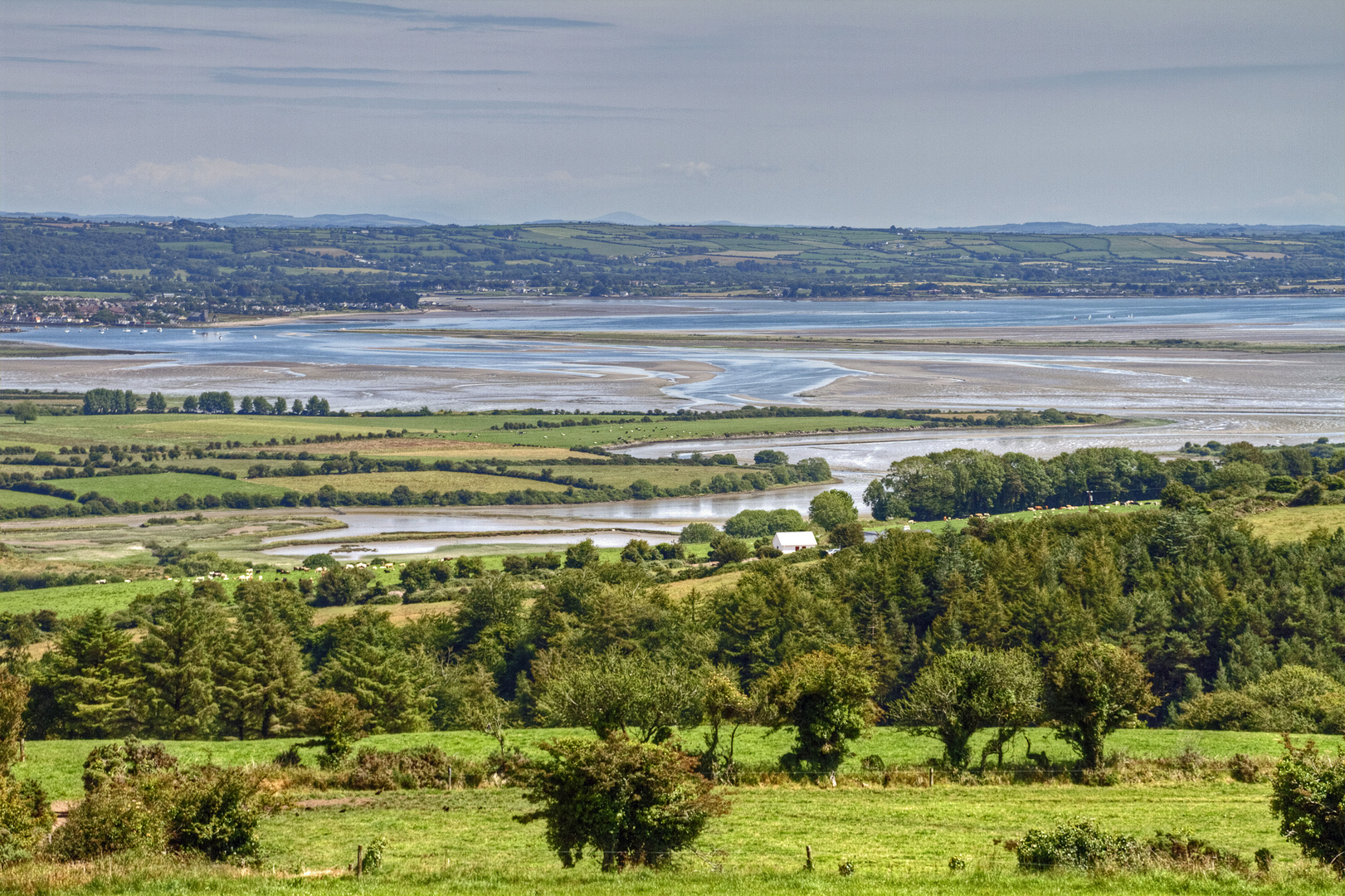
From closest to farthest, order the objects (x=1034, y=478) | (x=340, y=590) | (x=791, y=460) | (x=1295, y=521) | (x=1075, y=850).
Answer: (x=1075, y=850)
(x=1295, y=521)
(x=340, y=590)
(x=1034, y=478)
(x=791, y=460)

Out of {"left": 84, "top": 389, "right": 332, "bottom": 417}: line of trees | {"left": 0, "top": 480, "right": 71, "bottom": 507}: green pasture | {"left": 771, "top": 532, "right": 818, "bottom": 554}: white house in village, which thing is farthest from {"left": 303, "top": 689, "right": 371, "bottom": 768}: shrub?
{"left": 84, "top": 389, "right": 332, "bottom": 417}: line of trees

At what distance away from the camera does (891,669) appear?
44031 millimetres

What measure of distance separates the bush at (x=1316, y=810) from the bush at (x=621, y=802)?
319 inches

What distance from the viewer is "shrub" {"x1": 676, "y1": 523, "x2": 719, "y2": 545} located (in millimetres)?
69675

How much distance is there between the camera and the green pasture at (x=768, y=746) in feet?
94.5

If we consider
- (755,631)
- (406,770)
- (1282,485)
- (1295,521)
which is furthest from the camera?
(1282,485)

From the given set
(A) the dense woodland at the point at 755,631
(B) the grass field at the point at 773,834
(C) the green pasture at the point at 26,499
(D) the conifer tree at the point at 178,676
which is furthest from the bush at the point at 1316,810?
(C) the green pasture at the point at 26,499

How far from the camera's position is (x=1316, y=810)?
17.6m

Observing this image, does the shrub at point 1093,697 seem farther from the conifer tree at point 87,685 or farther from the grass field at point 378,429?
the grass field at point 378,429

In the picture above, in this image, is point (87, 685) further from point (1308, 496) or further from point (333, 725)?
point (1308, 496)

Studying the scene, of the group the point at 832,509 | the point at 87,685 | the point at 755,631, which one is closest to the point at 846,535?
the point at 832,509

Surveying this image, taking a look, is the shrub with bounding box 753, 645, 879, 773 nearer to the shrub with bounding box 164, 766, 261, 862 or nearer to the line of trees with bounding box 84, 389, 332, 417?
Result: the shrub with bounding box 164, 766, 261, 862

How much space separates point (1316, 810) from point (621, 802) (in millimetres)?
9740

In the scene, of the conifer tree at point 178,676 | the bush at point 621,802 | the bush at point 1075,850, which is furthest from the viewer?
the conifer tree at point 178,676
